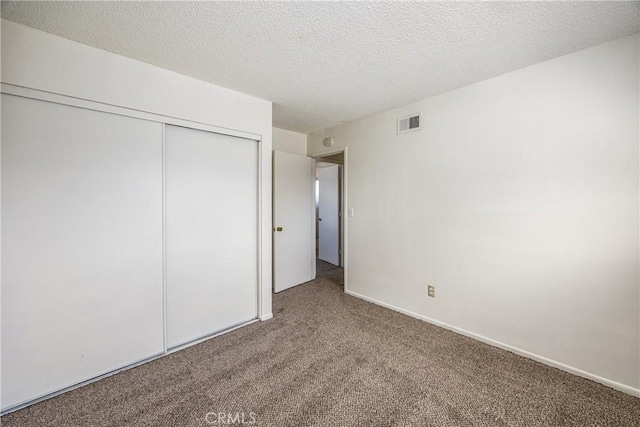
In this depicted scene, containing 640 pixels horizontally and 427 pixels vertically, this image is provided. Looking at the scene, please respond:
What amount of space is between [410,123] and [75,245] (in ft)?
10.2

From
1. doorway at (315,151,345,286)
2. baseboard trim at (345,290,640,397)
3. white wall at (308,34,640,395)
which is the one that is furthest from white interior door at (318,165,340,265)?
baseboard trim at (345,290,640,397)

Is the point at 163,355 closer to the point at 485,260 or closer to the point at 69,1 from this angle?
the point at 69,1

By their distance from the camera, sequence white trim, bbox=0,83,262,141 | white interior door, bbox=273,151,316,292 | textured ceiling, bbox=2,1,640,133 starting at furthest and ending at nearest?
white interior door, bbox=273,151,316,292 < white trim, bbox=0,83,262,141 < textured ceiling, bbox=2,1,640,133

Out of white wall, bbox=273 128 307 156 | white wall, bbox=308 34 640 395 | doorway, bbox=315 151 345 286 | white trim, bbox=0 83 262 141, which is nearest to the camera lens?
white trim, bbox=0 83 262 141

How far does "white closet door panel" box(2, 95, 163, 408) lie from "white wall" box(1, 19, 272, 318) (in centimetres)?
15

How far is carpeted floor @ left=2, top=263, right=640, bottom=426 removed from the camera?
1.52 metres

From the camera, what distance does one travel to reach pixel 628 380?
1.70 metres

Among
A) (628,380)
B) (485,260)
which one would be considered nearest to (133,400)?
(485,260)

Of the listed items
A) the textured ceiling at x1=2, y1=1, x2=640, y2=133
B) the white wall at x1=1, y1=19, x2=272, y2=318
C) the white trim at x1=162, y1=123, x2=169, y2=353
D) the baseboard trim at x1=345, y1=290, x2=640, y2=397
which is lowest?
the baseboard trim at x1=345, y1=290, x2=640, y2=397

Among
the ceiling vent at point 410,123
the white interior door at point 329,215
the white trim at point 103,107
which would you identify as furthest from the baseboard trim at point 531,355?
the white trim at point 103,107

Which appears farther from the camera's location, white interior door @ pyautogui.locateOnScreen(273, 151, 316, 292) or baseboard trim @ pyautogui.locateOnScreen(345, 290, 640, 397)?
white interior door @ pyautogui.locateOnScreen(273, 151, 316, 292)

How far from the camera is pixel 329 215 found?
5.34 meters

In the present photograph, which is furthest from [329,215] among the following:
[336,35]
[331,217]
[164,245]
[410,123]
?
[336,35]

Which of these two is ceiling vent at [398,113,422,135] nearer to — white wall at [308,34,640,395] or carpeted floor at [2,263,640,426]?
white wall at [308,34,640,395]
